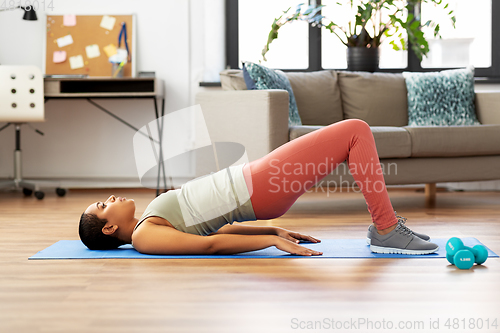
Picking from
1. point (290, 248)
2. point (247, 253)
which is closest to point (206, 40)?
point (247, 253)

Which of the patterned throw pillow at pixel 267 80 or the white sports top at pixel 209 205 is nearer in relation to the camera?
the white sports top at pixel 209 205

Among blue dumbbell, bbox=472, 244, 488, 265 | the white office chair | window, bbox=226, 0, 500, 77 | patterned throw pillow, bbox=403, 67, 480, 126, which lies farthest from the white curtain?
blue dumbbell, bbox=472, 244, 488, 265

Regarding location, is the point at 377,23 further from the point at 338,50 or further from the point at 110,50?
the point at 110,50

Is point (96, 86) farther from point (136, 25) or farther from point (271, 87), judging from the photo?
point (271, 87)

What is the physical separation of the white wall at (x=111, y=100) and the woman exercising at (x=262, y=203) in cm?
235

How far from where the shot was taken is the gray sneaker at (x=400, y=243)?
→ 161 cm

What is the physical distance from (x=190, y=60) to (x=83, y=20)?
0.88 meters

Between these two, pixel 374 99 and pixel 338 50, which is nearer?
pixel 374 99

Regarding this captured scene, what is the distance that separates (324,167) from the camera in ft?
5.19

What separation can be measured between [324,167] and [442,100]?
1.88 m

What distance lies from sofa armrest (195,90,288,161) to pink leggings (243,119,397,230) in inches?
33.5

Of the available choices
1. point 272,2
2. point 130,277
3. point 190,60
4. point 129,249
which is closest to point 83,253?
point 129,249

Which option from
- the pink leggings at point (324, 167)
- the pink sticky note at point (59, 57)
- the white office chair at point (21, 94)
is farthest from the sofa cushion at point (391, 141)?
the pink sticky note at point (59, 57)

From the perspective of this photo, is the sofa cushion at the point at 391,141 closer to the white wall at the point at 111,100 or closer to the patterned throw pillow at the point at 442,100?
the patterned throw pillow at the point at 442,100
